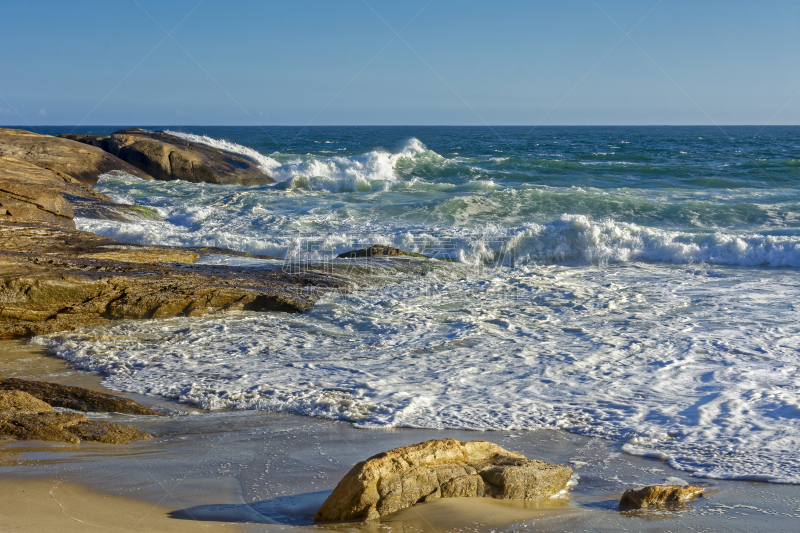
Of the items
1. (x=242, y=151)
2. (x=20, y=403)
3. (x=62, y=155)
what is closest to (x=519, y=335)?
(x=20, y=403)

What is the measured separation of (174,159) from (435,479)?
63.1 ft

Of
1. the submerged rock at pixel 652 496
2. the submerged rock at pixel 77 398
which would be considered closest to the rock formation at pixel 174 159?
the submerged rock at pixel 77 398

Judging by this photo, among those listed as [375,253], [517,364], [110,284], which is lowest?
[517,364]

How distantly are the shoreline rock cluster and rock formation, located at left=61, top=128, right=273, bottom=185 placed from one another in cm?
1668

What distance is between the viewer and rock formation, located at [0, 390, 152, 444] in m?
3.61

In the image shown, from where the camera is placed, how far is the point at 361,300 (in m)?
7.75

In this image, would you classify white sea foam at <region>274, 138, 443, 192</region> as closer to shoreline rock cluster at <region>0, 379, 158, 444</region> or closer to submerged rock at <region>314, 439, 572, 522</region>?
shoreline rock cluster at <region>0, 379, 158, 444</region>

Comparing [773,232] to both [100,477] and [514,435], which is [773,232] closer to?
[514,435]

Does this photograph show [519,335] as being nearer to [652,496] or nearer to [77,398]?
[652,496]

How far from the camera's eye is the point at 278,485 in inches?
129

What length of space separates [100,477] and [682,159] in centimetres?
3137

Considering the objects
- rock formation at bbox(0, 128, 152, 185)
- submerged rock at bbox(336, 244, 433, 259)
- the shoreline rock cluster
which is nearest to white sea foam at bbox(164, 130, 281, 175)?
rock formation at bbox(0, 128, 152, 185)

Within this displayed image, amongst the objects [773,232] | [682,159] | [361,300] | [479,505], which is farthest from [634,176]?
[479,505]

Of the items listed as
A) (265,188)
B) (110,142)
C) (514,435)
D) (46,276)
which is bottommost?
(514,435)
